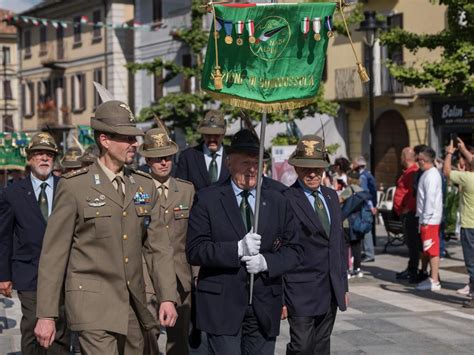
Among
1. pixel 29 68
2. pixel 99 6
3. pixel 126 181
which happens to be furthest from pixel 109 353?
pixel 29 68

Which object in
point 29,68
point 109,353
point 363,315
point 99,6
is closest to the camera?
point 109,353

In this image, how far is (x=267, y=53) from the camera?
639 cm

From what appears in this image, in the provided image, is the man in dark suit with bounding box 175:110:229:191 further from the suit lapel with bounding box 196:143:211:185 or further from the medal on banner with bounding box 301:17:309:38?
the medal on banner with bounding box 301:17:309:38

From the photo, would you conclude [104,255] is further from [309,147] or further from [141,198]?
[309,147]

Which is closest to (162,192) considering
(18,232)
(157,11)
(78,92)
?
(18,232)

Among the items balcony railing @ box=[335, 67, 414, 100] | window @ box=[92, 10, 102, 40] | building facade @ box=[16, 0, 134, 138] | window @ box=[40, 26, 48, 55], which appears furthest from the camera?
window @ box=[40, 26, 48, 55]

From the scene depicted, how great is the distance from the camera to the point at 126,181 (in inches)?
230

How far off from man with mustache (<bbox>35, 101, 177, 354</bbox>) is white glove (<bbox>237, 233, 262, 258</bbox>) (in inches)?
17.3

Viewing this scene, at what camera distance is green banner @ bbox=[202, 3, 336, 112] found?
20.6 feet

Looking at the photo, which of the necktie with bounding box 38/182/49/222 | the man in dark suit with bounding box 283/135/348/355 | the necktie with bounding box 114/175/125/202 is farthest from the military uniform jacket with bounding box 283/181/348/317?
the necktie with bounding box 38/182/49/222

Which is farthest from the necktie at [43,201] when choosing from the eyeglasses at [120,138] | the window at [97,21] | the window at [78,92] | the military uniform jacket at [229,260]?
the window at [78,92]

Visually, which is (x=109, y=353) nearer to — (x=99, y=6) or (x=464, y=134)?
(x=464, y=134)

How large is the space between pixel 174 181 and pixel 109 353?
2890 millimetres

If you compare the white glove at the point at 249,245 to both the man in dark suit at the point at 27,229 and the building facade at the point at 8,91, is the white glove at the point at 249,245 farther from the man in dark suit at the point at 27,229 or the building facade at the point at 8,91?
the building facade at the point at 8,91
